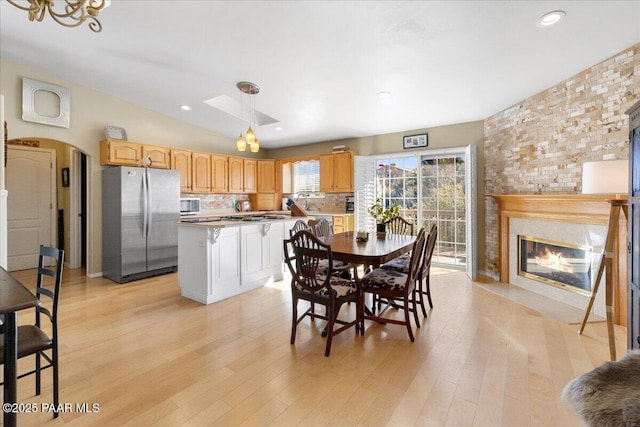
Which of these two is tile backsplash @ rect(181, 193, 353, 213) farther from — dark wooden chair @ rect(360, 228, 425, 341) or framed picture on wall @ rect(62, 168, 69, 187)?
dark wooden chair @ rect(360, 228, 425, 341)

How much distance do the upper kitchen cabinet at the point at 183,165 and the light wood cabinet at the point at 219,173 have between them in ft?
1.69

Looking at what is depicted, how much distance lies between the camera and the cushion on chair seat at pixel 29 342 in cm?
148

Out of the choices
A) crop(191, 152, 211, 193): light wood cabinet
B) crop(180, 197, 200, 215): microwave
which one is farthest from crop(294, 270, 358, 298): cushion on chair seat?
crop(191, 152, 211, 193): light wood cabinet

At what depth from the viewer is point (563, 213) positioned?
338cm

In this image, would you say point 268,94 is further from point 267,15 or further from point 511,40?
point 511,40

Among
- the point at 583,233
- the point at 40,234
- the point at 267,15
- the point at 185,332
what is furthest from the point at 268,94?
the point at 40,234

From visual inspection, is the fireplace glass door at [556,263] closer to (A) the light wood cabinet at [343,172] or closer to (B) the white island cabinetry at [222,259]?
(A) the light wood cabinet at [343,172]

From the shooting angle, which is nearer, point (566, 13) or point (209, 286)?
point (566, 13)

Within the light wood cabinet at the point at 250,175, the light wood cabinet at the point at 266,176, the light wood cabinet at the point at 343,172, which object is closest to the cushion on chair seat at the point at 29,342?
the light wood cabinet at the point at 343,172

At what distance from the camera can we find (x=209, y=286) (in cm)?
340

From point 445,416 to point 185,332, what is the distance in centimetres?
222

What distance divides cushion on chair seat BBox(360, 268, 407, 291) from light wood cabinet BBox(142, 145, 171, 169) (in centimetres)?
426

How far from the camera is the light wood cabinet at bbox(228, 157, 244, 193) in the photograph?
626 centimetres

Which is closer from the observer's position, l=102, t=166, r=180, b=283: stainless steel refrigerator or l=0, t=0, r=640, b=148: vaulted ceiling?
l=0, t=0, r=640, b=148: vaulted ceiling
